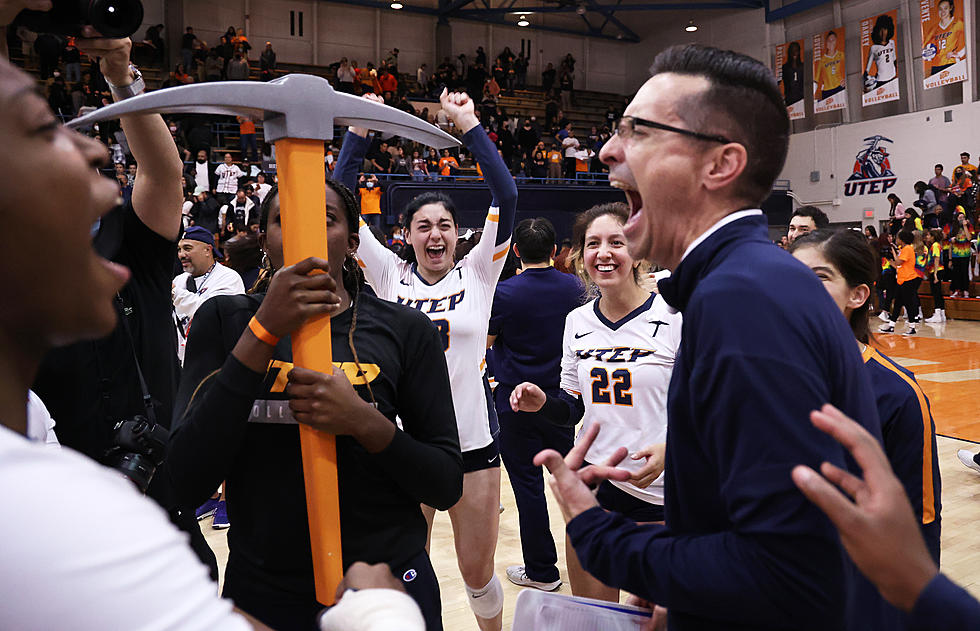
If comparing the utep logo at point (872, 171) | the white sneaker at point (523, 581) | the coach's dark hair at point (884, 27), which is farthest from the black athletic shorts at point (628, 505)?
the coach's dark hair at point (884, 27)

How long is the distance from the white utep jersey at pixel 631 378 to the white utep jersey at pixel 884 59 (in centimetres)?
1989

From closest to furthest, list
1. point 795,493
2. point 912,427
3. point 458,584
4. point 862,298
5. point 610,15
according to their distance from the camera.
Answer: point 795,493 → point 912,427 → point 862,298 → point 458,584 → point 610,15

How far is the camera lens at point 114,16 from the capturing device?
1.56 m

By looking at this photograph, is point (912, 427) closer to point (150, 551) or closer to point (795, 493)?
point (795, 493)

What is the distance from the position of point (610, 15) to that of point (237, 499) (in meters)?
25.5

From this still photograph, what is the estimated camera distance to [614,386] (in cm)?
281

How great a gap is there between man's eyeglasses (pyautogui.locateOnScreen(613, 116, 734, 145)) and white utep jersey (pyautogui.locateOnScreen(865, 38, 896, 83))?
69.7 feet

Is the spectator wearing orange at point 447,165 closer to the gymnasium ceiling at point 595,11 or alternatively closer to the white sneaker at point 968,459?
the gymnasium ceiling at point 595,11

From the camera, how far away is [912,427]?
199 cm

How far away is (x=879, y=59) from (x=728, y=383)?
72.0 feet

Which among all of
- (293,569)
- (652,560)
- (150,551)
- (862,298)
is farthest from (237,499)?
(862,298)

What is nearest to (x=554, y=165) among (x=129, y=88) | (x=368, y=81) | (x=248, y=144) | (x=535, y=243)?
(x=368, y=81)

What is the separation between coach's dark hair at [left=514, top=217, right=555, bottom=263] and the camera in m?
4.29

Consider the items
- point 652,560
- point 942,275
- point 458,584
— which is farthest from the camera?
point 942,275
